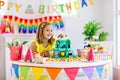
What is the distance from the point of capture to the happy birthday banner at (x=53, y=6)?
16.2 feet

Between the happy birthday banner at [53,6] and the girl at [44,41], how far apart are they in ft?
5.35

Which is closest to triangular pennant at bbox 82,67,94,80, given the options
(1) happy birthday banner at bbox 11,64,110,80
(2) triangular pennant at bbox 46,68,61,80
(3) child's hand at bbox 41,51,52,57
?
(1) happy birthday banner at bbox 11,64,110,80

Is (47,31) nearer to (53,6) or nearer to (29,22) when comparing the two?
(29,22)

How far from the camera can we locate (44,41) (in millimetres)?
3523

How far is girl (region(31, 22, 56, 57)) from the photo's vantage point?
3.39 m

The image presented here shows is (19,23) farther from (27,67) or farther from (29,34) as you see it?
(27,67)

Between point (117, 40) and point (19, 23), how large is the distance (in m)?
2.06

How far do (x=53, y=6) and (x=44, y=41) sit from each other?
70.4 inches

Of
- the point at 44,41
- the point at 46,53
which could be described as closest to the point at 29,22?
the point at 44,41

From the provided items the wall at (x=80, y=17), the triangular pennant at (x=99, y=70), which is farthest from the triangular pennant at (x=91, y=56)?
the wall at (x=80, y=17)

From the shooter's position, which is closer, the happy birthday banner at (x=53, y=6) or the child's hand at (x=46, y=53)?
the child's hand at (x=46, y=53)

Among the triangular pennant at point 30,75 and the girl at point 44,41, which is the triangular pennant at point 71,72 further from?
the girl at point 44,41

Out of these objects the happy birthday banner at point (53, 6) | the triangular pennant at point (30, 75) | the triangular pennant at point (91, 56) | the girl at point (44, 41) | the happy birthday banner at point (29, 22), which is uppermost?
the happy birthday banner at point (53, 6)

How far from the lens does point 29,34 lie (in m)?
4.99
